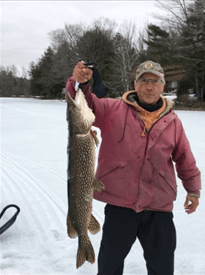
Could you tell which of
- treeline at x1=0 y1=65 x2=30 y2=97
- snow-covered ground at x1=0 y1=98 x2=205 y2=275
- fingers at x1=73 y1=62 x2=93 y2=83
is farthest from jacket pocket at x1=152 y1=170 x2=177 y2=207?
treeline at x1=0 y1=65 x2=30 y2=97

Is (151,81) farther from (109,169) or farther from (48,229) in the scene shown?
(48,229)

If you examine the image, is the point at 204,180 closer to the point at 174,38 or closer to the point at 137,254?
the point at 137,254

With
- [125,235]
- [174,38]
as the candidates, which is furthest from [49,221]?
[174,38]

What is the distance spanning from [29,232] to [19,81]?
296 ft

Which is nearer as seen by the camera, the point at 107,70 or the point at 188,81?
the point at 188,81

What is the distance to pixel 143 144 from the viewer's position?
82.0 inches

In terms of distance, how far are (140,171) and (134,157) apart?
0.38 feet

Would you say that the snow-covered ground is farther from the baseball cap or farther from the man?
the baseball cap

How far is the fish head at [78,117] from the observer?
1612 millimetres

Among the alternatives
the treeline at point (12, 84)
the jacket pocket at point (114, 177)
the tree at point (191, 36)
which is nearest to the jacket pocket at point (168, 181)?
the jacket pocket at point (114, 177)

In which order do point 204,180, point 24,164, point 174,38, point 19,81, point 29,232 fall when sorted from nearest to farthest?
point 29,232 → point 204,180 → point 24,164 → point 174,38 → point 19,81

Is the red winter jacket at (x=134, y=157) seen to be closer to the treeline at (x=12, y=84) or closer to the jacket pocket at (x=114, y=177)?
the jacket pocket at (x=114, y=177)

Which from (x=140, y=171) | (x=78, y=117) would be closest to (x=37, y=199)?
(x=140, y=171)

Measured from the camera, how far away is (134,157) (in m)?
2.08
